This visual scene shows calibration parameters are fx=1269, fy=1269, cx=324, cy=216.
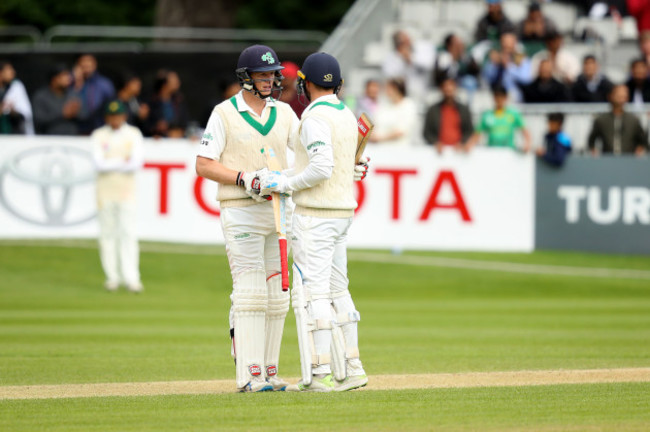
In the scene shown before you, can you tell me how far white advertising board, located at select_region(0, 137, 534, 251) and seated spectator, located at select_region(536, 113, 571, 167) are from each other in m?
0.28

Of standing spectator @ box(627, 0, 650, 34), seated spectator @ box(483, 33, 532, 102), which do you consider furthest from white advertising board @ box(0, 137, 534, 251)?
standing spectator @ box(627, 0, 650, 34)

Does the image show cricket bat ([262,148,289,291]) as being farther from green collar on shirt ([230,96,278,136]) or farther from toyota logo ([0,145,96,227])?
toyota logo ([0,145,96,227])

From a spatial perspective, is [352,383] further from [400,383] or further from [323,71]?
[323,71]

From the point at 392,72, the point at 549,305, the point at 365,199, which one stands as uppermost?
the point at 392,72

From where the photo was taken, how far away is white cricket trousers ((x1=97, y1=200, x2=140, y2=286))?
18.0 m

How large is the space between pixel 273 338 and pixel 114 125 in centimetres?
939

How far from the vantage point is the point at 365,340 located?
13297mm

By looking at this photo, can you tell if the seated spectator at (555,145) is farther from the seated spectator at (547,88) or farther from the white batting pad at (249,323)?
the white batting pad at (249,323)

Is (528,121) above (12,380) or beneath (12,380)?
above

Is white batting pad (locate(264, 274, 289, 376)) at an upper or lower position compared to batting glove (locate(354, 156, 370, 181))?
lower

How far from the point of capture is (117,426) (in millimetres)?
7527

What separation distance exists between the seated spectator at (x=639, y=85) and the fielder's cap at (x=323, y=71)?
44.0ft

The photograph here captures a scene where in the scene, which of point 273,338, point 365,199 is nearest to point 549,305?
point 365,199

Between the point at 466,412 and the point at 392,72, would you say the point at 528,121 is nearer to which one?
the point at 392,72
